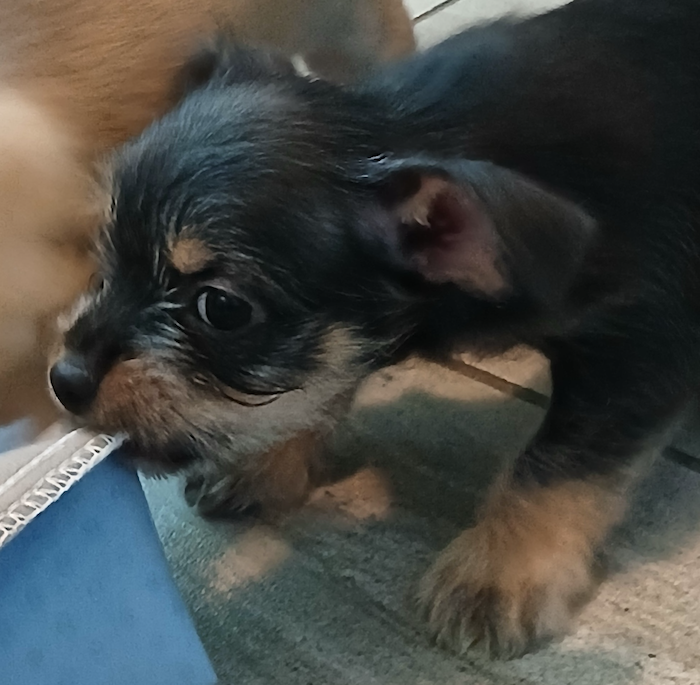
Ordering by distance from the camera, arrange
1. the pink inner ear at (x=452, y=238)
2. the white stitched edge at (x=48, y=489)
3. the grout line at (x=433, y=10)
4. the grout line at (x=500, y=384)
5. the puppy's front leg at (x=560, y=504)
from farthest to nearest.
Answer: the grout line at (x=433, y=10) < the grout line at (x=500, y=384) < the puppy's front leg at (x=560, y=504) < the pink inner ear at (x=452, y=238) < the white stitched edge at (x=48, y=489)

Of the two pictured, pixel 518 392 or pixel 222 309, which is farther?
pixel 518 392

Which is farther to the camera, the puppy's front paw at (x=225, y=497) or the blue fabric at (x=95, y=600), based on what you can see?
the puppy's front paw at (x=225, y=497)

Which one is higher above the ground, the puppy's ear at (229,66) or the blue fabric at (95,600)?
the puppy's ear at (229,66)

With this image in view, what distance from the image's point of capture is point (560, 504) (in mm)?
1361

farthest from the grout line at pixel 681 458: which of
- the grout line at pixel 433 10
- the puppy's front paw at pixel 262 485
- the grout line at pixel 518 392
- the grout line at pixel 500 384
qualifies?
the grout line at pixel 433 10

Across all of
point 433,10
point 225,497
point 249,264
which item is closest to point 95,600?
point 249,264

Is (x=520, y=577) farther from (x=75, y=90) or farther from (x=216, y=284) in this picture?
(x=75, y=90)

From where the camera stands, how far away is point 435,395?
1.80m

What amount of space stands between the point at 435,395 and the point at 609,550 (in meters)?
0.46

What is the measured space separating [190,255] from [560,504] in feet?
2.03

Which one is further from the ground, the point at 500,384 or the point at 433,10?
the point at 433,10

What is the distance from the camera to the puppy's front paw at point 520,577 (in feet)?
4.38

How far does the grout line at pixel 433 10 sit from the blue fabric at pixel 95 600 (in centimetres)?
211

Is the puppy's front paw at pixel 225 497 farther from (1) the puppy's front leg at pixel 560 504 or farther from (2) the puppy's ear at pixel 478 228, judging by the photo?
(2) the puppy's ear at pixel 478 228
